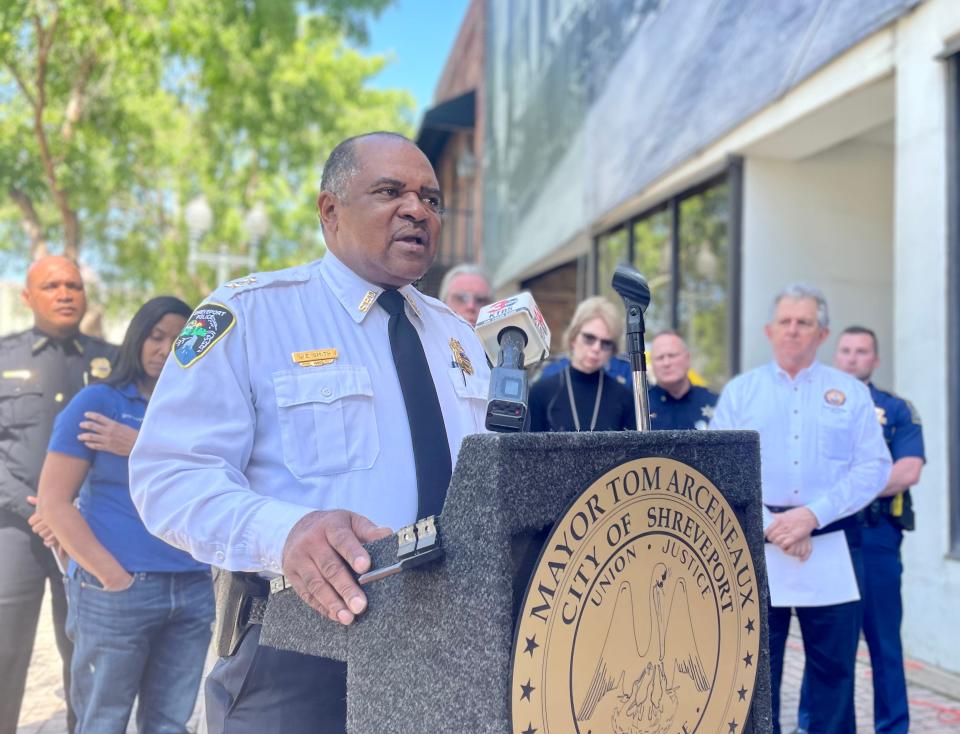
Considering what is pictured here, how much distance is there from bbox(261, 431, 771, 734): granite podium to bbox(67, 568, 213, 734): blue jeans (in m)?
2.07

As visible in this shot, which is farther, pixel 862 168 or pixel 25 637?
pixel 862 168

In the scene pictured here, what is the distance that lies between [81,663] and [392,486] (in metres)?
2.05

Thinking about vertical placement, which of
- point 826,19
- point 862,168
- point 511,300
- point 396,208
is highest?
point 826,19

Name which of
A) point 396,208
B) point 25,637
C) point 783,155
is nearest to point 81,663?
point 25,637

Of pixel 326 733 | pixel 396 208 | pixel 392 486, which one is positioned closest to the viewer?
pixel 326 733

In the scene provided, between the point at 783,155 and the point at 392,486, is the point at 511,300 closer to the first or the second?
the point at 392,486

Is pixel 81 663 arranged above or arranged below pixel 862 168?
below

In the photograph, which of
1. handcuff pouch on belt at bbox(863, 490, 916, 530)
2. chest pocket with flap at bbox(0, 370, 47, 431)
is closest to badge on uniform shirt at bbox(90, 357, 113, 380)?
chest pocket with flap at bbox(0, 370, 47, 431)

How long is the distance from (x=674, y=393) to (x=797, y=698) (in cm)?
183

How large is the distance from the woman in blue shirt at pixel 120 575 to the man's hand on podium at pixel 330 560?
211 cm

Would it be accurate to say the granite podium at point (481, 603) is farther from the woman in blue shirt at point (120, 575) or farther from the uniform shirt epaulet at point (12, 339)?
the uniform shirt epaulet at point (12, 339)

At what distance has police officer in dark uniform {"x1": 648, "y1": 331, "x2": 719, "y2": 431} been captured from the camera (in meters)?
5.35

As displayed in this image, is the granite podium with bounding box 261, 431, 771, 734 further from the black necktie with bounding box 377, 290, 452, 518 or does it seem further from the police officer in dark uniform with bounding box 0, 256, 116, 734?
the police officer in dark uniform with bounding box 0, 256, 116, 734

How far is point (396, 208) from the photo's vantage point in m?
1.83
